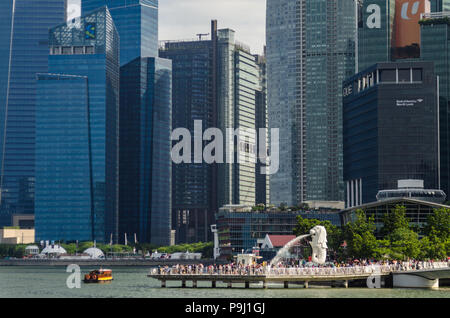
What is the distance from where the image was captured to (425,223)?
187 metres

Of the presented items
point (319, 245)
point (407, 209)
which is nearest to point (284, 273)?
point (319, 245)

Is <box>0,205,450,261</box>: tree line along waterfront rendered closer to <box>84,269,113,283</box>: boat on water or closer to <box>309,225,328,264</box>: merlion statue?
<box>309,225,328,264</box>: merlion statue

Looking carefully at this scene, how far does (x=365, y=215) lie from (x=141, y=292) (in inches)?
2151

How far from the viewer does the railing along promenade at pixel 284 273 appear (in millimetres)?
137250

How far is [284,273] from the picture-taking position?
137625 millimetres

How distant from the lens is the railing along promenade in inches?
5404

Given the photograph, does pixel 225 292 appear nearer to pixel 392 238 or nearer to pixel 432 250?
pixel 392 238

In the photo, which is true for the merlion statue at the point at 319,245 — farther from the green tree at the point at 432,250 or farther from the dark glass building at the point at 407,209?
the dark glass building at the point at 407,209

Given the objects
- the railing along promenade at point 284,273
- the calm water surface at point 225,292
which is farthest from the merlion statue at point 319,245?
the calm water surface at point 225,292

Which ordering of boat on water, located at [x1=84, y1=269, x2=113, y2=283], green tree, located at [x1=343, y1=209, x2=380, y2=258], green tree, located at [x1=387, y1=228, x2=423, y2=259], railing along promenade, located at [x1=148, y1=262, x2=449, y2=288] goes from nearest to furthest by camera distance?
railing along promenade, located at [x1=148, y1=262, x2=449, y2=288], green tree, located at [x1=387, y1=228, x2=423, y2=259], green tree, located at [x1=343, y1=209, x2=380, y2=258], boat on water, located at [x1=84, y1=269, x2=113, y2=283]

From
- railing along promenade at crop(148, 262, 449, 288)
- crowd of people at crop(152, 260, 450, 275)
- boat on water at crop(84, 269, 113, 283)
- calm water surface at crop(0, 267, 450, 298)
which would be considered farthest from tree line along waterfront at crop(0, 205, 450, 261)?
boat on water at crop(84, 269, 113, 283)
